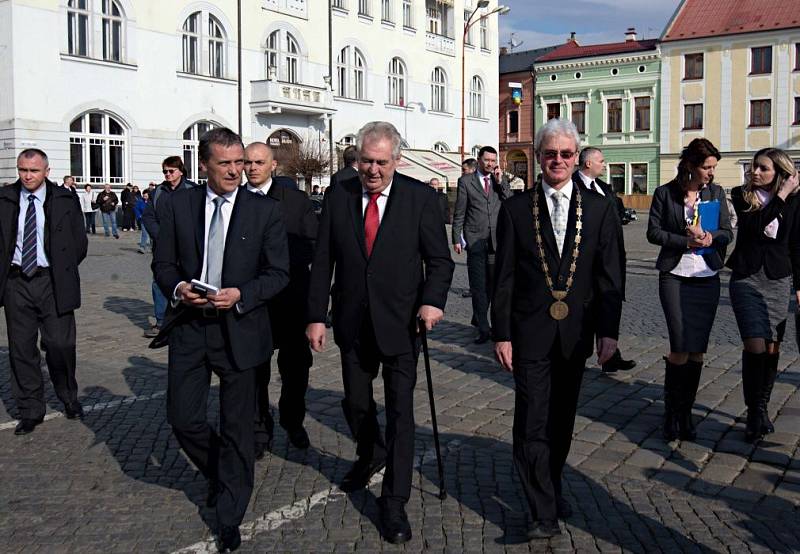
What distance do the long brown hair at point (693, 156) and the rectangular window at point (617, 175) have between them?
52.9m

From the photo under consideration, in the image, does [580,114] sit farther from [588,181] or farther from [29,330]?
[29,330]

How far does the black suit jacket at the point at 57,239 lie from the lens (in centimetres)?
650

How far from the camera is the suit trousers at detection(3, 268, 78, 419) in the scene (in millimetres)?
6570

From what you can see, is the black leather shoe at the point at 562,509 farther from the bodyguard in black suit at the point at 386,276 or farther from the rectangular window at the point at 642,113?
the rectangular window at the point at 642,113

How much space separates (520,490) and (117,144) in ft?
104

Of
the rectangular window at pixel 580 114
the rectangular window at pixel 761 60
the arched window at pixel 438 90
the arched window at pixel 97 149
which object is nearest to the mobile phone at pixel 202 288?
the arched window at pixel 97 149

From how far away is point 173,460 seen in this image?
5.82m

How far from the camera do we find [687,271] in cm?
605

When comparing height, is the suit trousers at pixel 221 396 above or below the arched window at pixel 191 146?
below

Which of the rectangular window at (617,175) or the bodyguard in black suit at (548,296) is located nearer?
the bodyguard in black suit at (548,296)

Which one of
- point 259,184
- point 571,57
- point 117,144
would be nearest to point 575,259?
point 259,184

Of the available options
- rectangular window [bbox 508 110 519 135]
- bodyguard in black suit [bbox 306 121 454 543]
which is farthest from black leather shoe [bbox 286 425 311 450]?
rectangular window [bbox 508 110 519 135]

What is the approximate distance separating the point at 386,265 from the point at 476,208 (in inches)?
224

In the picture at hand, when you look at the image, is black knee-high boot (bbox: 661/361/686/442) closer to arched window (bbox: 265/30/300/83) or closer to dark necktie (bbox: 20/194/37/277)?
dark necktie (bbox: 20/194/37/277)
